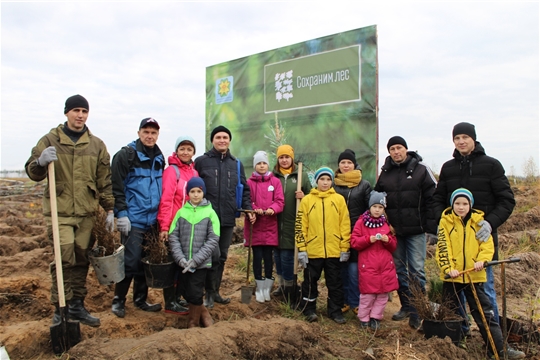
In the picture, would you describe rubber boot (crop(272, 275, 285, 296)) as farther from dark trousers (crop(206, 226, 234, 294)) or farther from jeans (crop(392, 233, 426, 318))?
jeans (crop(392, 233, 426, 318))

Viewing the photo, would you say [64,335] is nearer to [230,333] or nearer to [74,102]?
[230,333]

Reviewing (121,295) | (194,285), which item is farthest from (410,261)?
(121,295)

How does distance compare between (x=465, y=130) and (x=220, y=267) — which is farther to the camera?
(x=220, y=267)

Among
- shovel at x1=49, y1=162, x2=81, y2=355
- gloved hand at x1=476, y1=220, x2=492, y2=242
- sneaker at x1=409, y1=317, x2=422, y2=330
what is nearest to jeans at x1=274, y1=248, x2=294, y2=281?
sneaker at x1=409, y1=317, x2=422, y2=330

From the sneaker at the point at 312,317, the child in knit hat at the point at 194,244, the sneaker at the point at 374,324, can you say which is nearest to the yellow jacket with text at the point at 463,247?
the sneaker at the point at 374,324

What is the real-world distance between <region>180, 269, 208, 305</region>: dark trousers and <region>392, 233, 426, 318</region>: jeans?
2.16 meters

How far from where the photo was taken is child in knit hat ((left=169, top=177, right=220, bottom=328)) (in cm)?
425

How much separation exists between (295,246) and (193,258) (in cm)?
148

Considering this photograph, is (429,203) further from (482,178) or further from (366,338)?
(366,338)

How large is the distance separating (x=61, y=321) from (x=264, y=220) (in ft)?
8.05

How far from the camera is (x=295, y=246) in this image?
5250 mm

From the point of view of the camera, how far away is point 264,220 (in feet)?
17.5

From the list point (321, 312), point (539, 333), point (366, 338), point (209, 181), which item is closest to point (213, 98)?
point (209, 181)

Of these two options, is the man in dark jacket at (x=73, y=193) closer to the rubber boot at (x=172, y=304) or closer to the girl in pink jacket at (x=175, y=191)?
the girl in pink jacket at (x=175, y=191)
